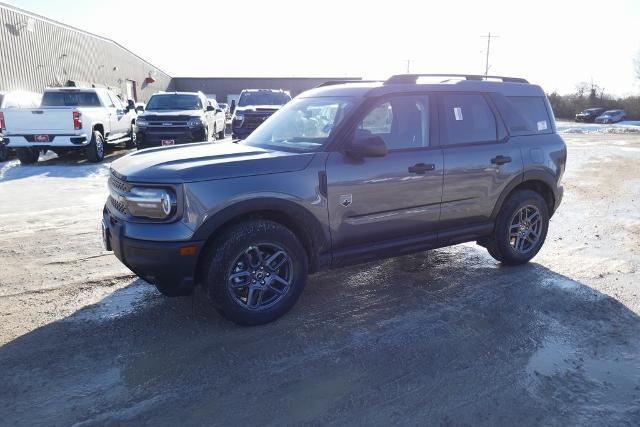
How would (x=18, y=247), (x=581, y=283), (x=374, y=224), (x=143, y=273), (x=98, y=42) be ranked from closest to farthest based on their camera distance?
(x=143, y=273) < (x=374, y=224) < (x=581, y=283) < (x=18, y=247) < (x=98, y=42)

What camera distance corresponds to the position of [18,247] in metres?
5.79

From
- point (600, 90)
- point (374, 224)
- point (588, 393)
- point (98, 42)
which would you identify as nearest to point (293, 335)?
point (374, 224)

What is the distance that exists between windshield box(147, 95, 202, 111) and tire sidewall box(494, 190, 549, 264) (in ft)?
39.8

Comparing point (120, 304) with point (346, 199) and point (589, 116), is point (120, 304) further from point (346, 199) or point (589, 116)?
point (589, 116)

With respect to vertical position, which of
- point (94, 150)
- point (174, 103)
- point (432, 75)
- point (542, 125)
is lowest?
point (94, 150)

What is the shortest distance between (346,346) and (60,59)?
30160 millimetres

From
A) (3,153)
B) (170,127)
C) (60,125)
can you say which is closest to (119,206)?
(60,125)

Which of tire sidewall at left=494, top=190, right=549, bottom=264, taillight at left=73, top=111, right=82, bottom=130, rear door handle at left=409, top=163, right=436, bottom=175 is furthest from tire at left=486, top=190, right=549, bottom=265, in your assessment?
taillight at left=73, top=111, right=82, bottom=130

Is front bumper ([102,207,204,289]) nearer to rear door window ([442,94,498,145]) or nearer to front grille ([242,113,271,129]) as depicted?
rear door window ([442,94,498,145])

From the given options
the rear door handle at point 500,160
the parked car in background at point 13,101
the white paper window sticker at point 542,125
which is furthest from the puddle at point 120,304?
the parked car in background at point 13,101

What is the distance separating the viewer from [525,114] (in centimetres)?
529

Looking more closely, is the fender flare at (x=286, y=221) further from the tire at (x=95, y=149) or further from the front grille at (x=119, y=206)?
the tire at (x=95, y=149)

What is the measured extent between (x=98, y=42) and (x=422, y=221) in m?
36.2

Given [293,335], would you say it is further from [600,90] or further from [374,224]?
[600,90]
